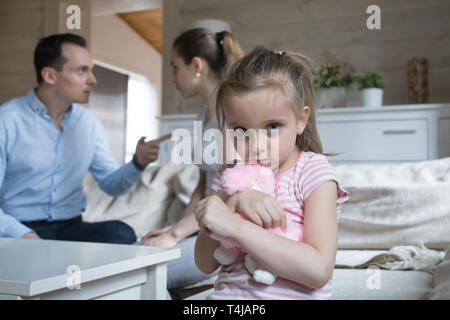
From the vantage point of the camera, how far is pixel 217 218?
0.50m

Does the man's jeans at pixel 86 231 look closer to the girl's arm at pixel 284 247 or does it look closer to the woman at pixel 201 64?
the woman at pixel 201 64

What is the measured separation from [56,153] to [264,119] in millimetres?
1215

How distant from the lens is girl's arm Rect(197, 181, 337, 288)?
502 mm

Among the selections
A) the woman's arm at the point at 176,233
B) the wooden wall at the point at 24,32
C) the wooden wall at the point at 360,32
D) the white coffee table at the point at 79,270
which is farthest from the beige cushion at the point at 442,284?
the wooden wall at the point at 24,32

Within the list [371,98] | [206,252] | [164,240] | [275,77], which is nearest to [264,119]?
[275,77]

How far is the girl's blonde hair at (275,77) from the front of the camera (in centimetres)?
57

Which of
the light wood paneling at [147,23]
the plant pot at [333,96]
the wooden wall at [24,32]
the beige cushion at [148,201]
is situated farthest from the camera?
the light wood paneling at [147,23]

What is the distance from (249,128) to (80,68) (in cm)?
129

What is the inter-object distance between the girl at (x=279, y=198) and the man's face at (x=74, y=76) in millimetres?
1153

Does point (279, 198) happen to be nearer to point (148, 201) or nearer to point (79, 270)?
point (79, 270)

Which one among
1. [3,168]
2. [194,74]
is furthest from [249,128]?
[3,168]

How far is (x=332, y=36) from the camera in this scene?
279cm

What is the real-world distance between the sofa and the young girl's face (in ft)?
1.41

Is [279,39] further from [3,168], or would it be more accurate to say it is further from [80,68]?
[3,168]
